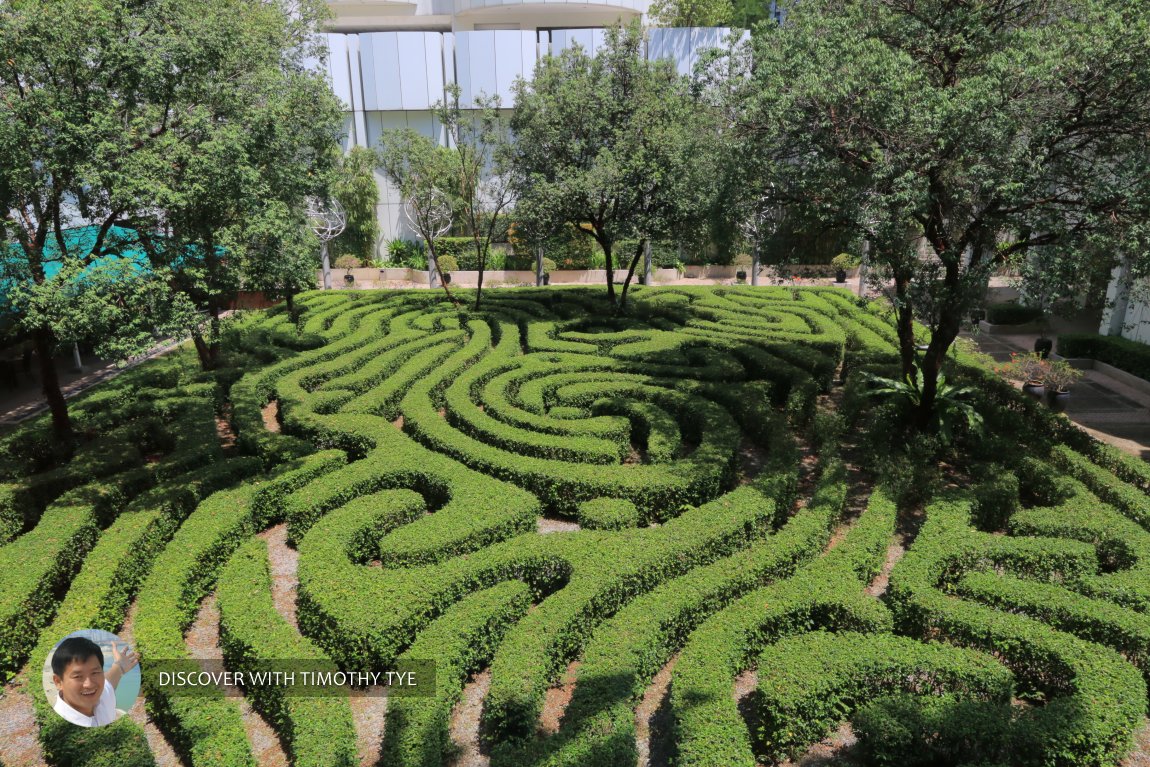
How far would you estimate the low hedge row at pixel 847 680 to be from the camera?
779cm

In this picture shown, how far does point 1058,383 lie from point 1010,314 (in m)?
9.89

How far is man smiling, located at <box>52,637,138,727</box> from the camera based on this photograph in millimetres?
7520

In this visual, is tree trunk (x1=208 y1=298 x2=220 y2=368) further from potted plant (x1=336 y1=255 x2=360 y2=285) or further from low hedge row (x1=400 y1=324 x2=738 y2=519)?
potted plant (x1=336 y1=255 x2=360 y2=285)

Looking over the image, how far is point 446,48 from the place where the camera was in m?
40.5

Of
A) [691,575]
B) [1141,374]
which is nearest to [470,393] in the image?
[691,575]

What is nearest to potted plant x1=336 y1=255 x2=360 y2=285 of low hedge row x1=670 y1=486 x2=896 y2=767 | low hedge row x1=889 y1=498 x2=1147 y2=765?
low hedge row x1=670 y1=486 x2=896 y2=767

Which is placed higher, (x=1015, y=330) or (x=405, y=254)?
(x=405, y=254)

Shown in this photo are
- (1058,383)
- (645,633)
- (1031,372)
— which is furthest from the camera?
(1031,372)

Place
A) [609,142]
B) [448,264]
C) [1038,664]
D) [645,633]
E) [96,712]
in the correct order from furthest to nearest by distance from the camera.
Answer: [448,264]
[609,142]
[645,633]
[1038,664]
[96,712]

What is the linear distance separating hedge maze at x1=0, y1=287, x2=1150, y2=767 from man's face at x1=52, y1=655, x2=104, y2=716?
292 mm

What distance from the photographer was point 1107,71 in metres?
10.8

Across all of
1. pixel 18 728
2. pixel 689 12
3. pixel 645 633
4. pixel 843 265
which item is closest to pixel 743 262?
pixel 843 265

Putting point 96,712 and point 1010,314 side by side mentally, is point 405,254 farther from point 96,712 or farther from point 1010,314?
point 96,712

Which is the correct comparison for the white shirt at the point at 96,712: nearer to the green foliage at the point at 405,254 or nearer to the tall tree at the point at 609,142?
the tall tree at the point at 609,142
